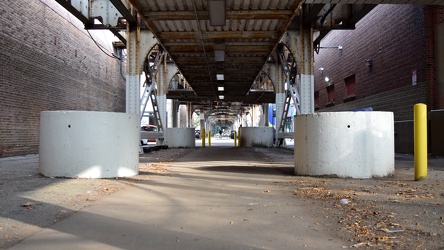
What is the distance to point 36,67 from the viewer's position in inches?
610

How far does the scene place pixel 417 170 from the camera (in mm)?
7461

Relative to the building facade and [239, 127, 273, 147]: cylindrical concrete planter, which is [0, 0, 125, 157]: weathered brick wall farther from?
the building facade

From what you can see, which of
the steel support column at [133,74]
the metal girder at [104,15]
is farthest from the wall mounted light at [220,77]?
the metal girder at [104,15]

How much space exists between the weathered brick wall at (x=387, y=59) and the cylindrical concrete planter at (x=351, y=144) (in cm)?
813

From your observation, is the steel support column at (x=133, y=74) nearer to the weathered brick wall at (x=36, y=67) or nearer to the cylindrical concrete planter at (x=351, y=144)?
the weathered brick wall at (x=36, y=67)

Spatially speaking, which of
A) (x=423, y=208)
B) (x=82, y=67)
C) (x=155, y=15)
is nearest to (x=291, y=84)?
(x=155, y=15)

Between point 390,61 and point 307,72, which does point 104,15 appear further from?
point 390,61

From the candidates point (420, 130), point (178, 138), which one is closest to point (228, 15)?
point (420, 130)

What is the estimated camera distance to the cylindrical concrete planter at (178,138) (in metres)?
24.0

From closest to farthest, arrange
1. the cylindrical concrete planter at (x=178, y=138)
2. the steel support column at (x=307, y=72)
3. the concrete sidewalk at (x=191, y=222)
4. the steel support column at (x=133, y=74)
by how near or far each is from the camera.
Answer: the concrete sidewalk at (x=191, y=222), the steel support column at (x=307, y=72), the steel support column at (x=133, y=74), the cylindrical concrete planter at (x=178, y=138)

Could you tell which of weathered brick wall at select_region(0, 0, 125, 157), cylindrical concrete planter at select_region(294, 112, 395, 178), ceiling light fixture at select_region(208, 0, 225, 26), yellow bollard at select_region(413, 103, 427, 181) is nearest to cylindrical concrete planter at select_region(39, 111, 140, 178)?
cylindrical concrete planter at select_region(294, 112, 395, 178)

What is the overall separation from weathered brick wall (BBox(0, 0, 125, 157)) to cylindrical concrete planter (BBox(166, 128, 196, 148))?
206 inches

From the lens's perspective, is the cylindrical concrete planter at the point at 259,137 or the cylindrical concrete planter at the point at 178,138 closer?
the cylindrical concrete planter at the point at 178,138

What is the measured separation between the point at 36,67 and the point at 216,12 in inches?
339
